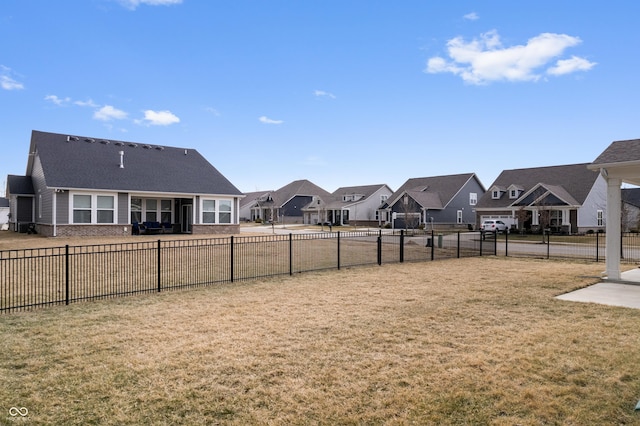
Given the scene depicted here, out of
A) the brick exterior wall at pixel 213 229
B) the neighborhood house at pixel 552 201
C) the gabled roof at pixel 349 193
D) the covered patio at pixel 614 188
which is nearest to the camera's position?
the covered patio at pixel 614 188

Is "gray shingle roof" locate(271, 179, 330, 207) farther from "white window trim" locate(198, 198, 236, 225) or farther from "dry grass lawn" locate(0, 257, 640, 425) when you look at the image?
"dry grass lawn" locate(0, 257, 640, 425)

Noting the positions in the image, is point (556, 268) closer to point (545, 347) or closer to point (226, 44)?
point (545, 347)

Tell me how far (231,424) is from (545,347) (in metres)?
4.32

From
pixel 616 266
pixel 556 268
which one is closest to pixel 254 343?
pixel 616 266

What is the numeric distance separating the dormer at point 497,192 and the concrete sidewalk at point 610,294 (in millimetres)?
34856

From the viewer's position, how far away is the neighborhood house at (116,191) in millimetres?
25047

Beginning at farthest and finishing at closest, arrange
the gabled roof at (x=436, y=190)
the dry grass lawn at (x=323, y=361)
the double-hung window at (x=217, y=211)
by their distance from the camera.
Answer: the gabled roof at (x=436, y=190) < the double-hung window at (x=217, y=211) < the dry grass lawn at (x=323, y=361)

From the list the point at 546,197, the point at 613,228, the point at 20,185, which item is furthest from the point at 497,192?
the point at 20,185

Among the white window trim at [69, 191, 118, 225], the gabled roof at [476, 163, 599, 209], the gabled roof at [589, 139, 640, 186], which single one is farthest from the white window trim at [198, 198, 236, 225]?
the gabled roof at [476, 163, 599, 209]

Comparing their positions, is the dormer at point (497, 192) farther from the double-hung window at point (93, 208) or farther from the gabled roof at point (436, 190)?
the double-hung window at point (93, 208)

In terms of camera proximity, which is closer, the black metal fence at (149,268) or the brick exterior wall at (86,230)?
the black metal fence at (149,268)

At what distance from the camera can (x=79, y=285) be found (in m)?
10.5

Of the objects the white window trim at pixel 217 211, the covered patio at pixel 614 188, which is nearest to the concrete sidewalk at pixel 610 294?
the covered patio at pixel 614 188

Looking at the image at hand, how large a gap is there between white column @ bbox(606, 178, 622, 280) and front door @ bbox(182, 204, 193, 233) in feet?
82.2
